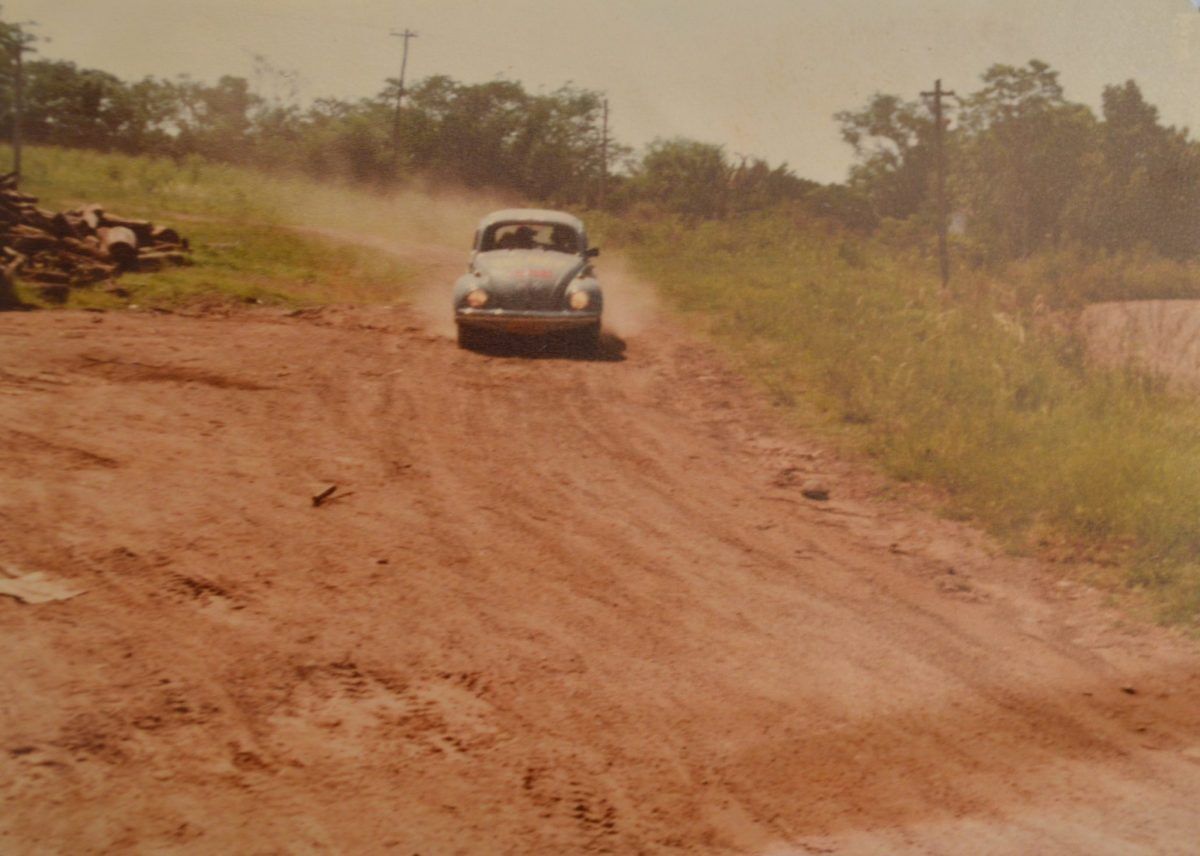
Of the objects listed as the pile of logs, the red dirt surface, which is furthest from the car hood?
the red dirt surface

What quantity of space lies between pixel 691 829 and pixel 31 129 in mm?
22028

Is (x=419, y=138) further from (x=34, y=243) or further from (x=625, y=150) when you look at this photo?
(x=34, y=243)

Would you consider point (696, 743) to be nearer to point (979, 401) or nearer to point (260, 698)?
point (260, 698)

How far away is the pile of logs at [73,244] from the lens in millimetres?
11492

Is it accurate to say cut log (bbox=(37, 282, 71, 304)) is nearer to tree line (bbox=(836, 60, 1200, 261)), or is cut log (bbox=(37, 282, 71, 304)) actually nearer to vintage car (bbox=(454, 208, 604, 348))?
vintage car (bbox=(454, 208, 604, 348))

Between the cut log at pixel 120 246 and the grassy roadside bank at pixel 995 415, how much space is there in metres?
7.69

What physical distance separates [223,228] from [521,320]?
974 centimetres

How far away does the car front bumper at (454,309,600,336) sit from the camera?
10.5 m

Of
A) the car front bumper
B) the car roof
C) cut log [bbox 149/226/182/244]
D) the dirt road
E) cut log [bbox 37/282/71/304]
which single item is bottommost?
the dirt road

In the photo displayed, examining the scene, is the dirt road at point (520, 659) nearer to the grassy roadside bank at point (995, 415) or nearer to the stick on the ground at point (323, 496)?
the stick on the ground at point (323, 496)

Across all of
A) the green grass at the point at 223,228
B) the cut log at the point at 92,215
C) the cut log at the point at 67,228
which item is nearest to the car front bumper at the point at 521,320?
the green grass at the point at 223,228

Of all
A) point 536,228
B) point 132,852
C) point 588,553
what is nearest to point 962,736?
point 588,553

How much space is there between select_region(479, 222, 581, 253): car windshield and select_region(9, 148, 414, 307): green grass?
2.95 meters

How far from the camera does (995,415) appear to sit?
828 centimetres
